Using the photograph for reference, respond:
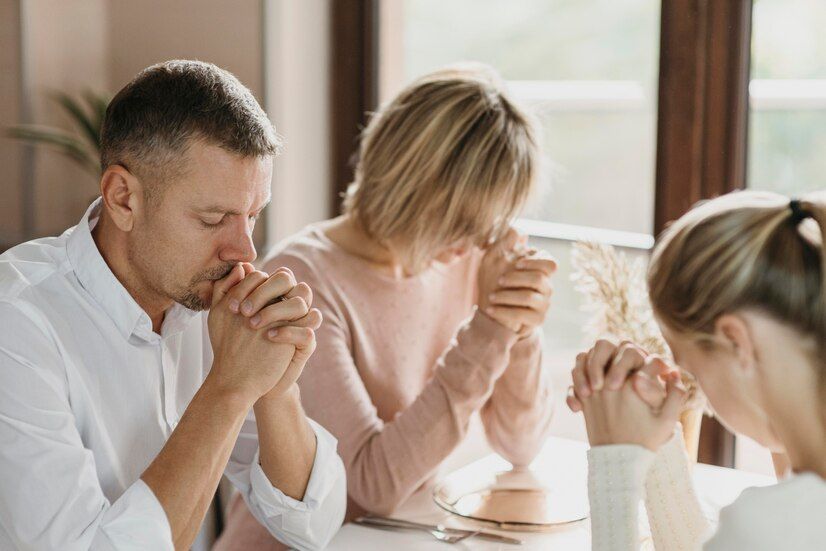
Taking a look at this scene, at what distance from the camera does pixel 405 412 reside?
1692mm

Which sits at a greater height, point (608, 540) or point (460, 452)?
point (608, 540)

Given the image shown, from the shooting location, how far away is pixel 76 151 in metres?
2.65

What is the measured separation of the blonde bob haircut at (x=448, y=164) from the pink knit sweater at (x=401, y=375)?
0.42ft

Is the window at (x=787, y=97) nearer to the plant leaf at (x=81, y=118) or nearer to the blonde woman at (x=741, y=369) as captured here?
the blonde woman at (x=741, y=369)

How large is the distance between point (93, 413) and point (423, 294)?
0.85 m

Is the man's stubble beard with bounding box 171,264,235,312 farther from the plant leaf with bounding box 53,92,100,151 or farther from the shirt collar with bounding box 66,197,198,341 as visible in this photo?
the plant leaf with bounding box 53,92,100,151

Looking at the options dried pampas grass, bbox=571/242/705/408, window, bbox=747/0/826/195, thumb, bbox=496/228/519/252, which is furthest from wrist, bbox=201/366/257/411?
window, bbox=747/0/826/195

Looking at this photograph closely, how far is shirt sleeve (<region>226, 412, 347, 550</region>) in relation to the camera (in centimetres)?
141

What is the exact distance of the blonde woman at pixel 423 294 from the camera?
1.67 m

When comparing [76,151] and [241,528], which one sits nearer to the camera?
[241,528]

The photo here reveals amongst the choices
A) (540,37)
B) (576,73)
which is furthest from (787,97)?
(540,37)

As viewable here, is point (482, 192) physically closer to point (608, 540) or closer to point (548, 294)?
point (548, 294)

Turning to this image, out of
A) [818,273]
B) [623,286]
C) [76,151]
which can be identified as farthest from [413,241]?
[76,151]

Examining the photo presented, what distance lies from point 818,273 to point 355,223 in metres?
1.08
